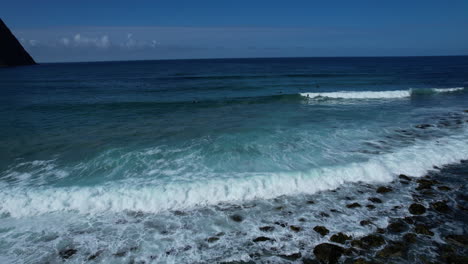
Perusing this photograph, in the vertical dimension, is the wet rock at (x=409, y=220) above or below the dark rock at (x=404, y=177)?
below

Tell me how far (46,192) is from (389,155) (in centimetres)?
1186

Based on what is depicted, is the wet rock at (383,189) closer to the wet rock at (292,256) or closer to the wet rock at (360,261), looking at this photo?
the wet rock at (360,261)

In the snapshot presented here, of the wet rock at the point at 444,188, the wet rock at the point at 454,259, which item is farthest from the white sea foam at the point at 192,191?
the wet rock at the point at 454,259

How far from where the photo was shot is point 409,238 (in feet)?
18.9

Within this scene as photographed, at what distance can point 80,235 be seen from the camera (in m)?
6.18

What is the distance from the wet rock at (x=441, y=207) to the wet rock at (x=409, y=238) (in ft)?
5.22

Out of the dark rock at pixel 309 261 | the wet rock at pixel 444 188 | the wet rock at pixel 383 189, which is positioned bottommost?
the dark rock at pixel 309 261

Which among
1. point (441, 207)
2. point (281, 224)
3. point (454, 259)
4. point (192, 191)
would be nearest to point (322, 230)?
point (281, 224)

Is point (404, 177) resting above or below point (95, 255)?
above

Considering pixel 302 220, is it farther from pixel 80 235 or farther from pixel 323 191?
pixel 80 235

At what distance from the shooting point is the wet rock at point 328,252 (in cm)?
521

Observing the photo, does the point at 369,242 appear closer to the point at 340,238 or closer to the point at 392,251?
the point at 392,251

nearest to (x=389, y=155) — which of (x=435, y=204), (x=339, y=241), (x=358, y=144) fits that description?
(x=358, y=144)

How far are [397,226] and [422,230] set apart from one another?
1.57 ft
